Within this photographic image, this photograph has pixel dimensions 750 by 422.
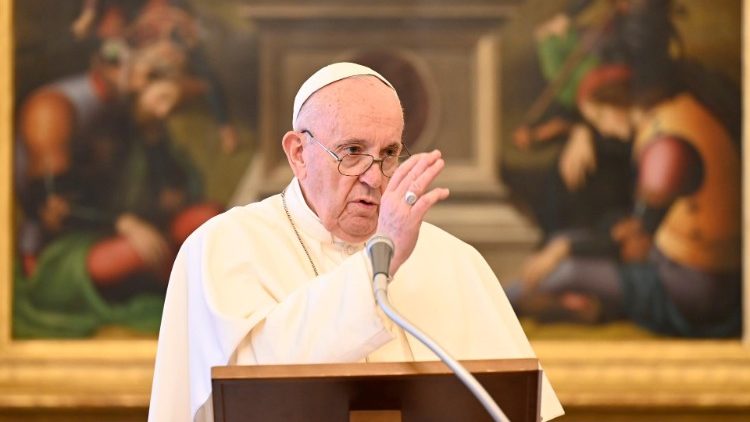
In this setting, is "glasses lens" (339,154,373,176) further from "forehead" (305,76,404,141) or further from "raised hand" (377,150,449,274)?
"raised hand" (377,150,449,274)

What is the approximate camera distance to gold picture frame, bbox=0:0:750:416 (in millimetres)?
5383

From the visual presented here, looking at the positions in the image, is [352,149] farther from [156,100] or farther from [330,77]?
[156,100]

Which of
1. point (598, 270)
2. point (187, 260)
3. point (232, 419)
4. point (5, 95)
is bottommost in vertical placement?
point (232, 419)

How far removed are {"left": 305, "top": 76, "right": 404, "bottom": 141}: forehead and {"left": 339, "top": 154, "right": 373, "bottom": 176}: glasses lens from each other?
2.1 inches

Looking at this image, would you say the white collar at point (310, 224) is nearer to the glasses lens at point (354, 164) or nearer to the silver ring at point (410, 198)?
the glasses lens at point (354, 164)

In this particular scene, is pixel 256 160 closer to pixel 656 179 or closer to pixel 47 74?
pixel 47 74

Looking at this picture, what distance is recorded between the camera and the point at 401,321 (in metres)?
2.22

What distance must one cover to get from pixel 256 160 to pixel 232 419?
3.14 meters

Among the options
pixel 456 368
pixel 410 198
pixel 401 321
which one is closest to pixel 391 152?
pixel 410 198

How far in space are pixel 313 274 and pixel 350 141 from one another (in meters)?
0.43

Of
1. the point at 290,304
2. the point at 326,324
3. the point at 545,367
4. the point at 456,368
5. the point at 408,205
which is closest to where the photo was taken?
the point at 456,368

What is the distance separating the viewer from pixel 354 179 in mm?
3246

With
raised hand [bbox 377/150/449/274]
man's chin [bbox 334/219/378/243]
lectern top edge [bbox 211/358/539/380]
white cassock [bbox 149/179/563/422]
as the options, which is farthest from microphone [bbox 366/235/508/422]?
man's chin [bbox 334/219/378/243]

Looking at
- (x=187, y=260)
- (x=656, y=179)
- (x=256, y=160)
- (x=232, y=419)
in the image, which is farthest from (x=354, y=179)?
(x=656, y=179)
